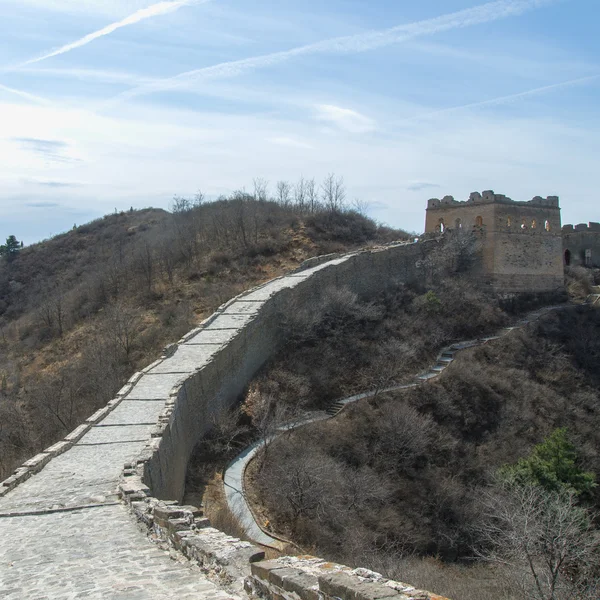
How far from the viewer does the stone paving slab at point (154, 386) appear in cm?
1332

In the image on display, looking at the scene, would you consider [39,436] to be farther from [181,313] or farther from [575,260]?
[575,260]

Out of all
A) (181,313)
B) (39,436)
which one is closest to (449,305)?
(181,313)

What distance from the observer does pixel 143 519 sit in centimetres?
738

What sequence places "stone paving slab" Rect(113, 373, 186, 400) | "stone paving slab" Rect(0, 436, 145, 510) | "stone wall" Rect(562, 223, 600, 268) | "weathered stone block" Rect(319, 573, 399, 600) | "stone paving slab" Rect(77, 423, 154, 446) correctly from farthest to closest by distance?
"stone wall" Rect(562, 223, 600, 268) < "stone paving slab" Rect(113, 373, 186, 400) < "stone paving slab" Rect(77, 423, 154, 446) < "stone paving slab" Rect(0, 436, 145, 510) < "weathered stone block" Rect(319, 573, 399, 600)

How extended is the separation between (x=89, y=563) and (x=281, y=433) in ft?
32.5

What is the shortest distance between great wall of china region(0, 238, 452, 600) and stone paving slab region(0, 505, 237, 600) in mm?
12

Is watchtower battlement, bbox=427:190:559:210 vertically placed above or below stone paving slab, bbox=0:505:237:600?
above

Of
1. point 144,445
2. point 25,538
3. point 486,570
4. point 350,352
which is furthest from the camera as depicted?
point 350,352

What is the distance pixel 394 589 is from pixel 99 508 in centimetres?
465

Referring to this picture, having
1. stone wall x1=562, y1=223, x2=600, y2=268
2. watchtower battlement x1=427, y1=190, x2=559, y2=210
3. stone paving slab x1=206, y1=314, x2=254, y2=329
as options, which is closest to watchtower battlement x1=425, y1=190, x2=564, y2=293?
watchtower battlement x1=427, y1=190, x2=559, y2=210

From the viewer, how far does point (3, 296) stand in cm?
3897

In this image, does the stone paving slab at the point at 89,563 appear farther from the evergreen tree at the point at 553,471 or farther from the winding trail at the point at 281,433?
the evergreen tree at the point at 553,471

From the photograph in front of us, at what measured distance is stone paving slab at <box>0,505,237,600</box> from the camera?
560 cm

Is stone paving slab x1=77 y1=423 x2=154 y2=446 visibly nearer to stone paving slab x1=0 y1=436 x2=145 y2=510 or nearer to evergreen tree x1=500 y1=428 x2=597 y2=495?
stone paving slab x1=0 y1=436 x2=145 y2=510
